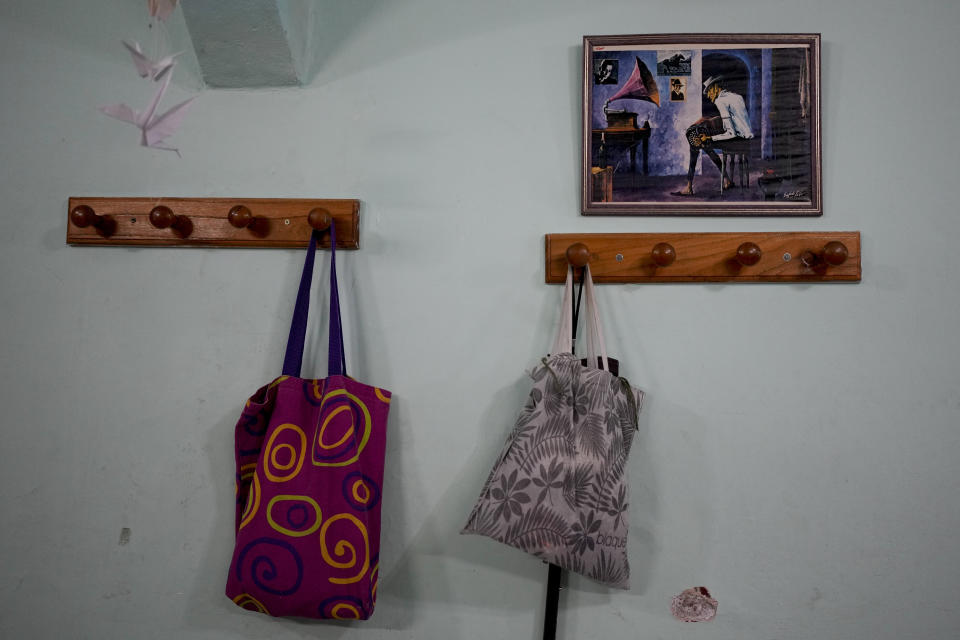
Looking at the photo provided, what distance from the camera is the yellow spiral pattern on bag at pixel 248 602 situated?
0.98 m

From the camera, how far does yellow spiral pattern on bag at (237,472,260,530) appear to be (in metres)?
0.98

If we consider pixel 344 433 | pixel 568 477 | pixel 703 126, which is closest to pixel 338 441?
pixel 344 433

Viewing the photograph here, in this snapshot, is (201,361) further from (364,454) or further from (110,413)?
(364,454)

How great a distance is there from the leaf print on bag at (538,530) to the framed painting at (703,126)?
50 centimetres

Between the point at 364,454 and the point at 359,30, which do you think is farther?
the point at 359,30

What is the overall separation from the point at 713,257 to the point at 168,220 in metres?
0.90

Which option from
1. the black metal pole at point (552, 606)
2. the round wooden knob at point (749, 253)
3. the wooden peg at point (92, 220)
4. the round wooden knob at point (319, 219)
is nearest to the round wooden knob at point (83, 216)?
the wooden peg at point (92, 220)

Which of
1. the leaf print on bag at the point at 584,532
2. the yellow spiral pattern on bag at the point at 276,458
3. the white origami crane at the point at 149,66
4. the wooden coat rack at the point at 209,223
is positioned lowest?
the leaf print on bag at the point at 584,532

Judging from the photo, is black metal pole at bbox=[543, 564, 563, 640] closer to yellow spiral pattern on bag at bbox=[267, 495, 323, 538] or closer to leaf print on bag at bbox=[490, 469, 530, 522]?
leaf print on bag at bbox=[490, 469, 530, 522]

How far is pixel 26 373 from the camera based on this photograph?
111 cm

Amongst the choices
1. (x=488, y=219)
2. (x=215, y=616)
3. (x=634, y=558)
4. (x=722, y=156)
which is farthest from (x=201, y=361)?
(x=722, y=156)

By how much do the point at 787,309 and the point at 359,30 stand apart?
888 millimetres

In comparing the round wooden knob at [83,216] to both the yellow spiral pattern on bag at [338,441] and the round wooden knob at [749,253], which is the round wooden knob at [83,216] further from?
the round wooden knob at [749,253]

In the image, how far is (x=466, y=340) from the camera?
1089 millimetres
